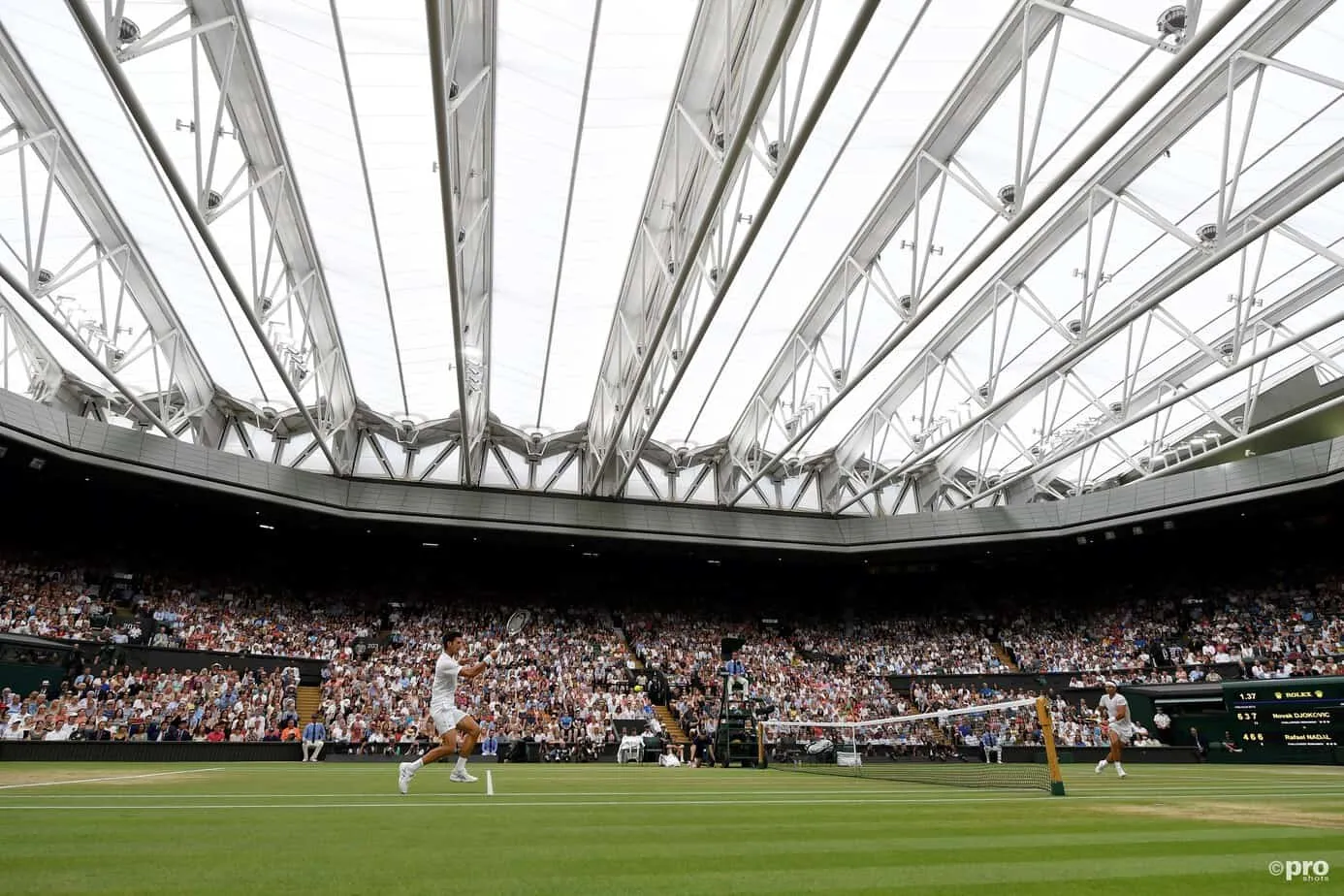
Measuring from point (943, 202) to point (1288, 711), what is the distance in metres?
20.1

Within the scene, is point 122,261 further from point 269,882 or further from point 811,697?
point 811,697

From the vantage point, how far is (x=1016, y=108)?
14609 millimetres

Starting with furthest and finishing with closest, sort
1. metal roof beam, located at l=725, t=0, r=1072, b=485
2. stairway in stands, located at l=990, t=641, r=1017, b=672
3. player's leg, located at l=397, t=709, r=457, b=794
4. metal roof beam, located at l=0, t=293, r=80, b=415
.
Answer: stairway in stands, located at l=990, t=641, r=1017, b=672
metal roof beam, located at l=0, t=293, r=80, b=415
metal roof beam, located at l=725, t=0, r=1072, b=485
player's leg, located at l=397, t=709, r=457, b=794

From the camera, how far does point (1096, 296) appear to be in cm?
2016

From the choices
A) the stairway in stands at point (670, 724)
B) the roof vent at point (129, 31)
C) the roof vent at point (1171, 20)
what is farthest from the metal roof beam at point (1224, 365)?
the roof vent at point (129, 31)

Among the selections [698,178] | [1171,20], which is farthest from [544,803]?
[1171,20]

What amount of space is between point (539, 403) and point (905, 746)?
59.3 ft

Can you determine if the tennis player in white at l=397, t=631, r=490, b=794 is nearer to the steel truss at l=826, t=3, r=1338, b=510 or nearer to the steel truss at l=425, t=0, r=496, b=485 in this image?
the steel truss at l=425, t=0, r=496, b=485

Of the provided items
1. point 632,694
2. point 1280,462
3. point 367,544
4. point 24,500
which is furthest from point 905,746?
point 24,500

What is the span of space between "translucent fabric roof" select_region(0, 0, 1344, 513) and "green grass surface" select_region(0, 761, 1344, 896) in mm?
8872

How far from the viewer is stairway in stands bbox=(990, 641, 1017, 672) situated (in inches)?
1364

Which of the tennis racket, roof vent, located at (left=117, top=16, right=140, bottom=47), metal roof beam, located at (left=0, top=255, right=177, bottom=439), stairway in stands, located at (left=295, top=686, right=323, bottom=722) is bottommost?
stairway in stands, located at (left=295, top=686, right=323, bottom=722)

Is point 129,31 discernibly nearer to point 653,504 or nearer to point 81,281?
point 81,281

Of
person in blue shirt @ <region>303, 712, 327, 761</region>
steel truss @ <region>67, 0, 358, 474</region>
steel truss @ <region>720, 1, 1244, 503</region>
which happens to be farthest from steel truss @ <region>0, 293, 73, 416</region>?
steel truss @ <region>720, 1, 1244, 503</region>
